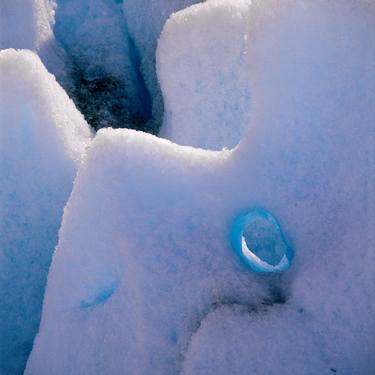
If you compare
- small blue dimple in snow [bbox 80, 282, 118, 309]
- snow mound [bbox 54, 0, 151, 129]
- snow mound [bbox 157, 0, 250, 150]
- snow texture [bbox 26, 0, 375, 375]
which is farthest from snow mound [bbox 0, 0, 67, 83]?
small blue dimple in snow [bbox 80, 282, 118, 309]

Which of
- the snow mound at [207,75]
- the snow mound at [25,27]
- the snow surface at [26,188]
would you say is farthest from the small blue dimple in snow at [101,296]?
the snow mound at [25,27]

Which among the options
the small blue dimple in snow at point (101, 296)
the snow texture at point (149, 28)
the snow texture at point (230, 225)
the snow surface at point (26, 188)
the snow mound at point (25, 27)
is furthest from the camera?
the snow texture at point (149, 28)

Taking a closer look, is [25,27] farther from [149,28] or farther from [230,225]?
[230,225]

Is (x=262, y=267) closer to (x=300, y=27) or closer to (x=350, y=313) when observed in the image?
(x=350, y=313)

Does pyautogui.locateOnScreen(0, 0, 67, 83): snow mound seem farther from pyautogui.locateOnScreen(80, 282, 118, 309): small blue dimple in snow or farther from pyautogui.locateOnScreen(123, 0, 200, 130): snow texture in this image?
pyautogui.locateOnScreen(80, 282, 118, 309): small blue dimple in snow

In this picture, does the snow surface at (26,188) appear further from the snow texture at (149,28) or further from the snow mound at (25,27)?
the snow texture at (149,28)

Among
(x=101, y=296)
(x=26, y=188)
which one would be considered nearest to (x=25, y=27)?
(x=26, y=188)

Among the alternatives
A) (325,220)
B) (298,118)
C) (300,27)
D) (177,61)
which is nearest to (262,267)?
(325,220)
